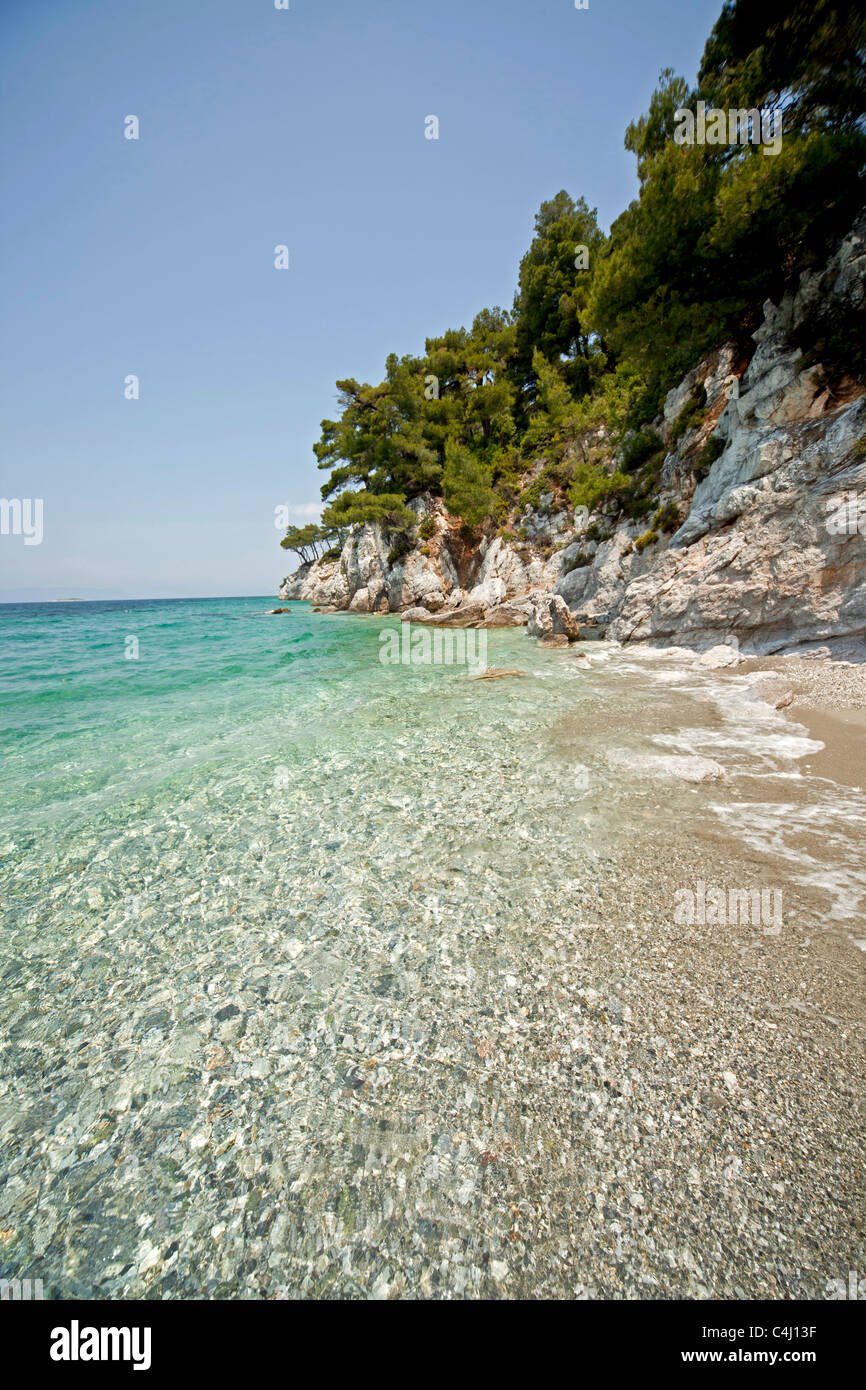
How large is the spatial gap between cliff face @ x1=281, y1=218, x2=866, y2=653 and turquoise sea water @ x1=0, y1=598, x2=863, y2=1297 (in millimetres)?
6765

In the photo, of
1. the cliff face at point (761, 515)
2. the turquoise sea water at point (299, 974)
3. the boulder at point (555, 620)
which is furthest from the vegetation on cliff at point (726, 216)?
the turquoise sea water at point (299, 974)

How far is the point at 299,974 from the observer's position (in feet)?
13.4

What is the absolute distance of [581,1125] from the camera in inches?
110

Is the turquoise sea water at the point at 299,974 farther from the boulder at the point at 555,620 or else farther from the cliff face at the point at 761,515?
the boulder at the point at 555,620

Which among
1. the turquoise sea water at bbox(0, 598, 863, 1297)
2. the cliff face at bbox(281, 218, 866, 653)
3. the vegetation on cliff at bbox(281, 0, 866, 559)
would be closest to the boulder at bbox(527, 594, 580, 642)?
the cliff face at bbox(281, 218, 866, 653)

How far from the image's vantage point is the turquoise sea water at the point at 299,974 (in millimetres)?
2436

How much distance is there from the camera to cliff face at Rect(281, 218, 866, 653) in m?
13.1

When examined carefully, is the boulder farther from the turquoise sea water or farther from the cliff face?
the turquoise sea water

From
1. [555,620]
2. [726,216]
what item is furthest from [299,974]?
[726,216]

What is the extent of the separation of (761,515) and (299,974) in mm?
18457

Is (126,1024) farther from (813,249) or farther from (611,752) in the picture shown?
(813,249)

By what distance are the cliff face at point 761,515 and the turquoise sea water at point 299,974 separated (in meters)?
6.76
